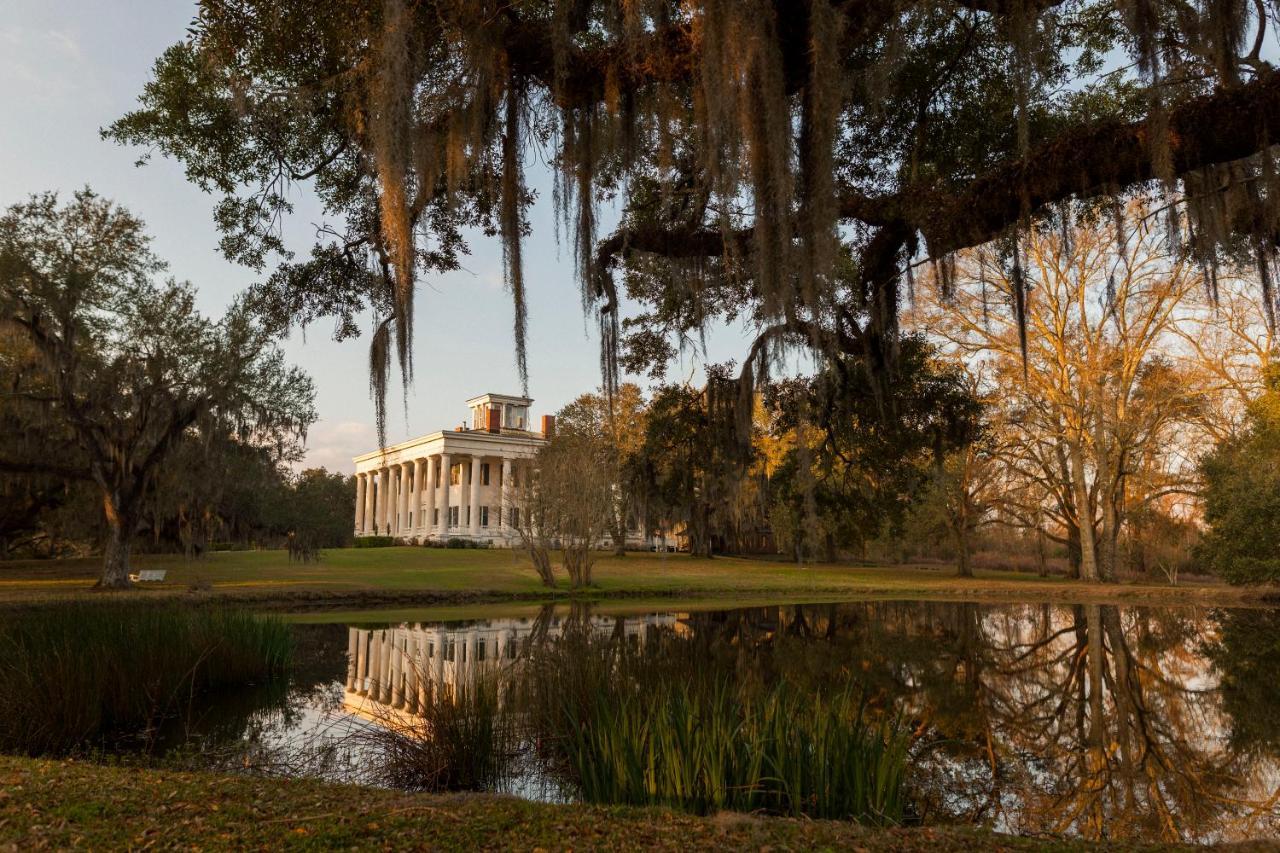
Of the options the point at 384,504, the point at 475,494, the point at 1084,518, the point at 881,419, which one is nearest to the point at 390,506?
the point at 384,504

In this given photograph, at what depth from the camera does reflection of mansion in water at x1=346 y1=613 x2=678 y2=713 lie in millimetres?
9917

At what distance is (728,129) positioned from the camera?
14.5 ft

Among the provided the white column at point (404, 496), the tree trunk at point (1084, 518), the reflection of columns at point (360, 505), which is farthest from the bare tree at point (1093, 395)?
the reflection of columns at point (360, 505)

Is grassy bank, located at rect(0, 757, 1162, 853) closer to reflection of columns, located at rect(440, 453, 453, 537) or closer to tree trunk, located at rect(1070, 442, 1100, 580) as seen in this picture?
tree trunk, located at rect(1070, 442, 1100, 580)

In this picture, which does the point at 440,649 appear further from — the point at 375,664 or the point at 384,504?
the point at 384,504

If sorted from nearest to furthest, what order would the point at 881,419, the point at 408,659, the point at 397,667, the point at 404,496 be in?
the point at 881,419 < the point at 408,659 < the point at 397,667 < the point at 404,496

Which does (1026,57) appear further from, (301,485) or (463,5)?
(301,485)

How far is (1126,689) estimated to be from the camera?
1113 centimetres

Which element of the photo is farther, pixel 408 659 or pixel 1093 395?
pixel 1093 395

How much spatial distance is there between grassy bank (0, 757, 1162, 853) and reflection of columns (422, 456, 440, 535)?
62277mm

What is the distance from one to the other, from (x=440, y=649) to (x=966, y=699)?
325 inches

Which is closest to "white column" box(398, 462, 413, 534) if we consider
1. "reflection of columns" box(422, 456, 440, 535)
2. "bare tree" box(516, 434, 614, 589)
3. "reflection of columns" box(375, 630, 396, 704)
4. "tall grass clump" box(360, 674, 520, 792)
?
"reflection of columns" box(422, 456, 440, 535)

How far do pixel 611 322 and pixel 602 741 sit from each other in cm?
329

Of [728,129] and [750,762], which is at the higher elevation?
[728,129]
